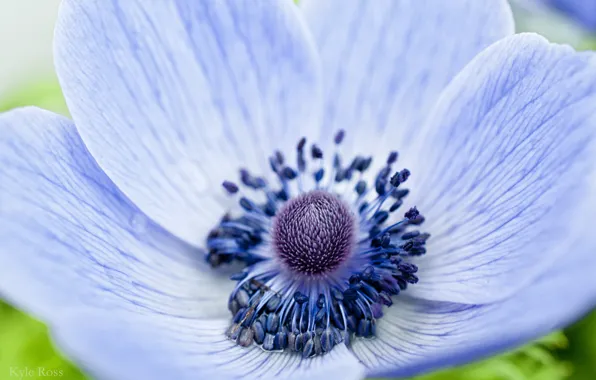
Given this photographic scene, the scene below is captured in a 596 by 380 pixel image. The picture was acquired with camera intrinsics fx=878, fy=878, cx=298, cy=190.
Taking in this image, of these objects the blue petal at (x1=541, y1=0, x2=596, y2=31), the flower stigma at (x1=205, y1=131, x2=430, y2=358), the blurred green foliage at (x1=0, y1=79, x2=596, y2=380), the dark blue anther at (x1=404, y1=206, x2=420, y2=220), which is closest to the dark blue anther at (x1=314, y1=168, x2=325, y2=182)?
the flower stigma at (x1=205, y1=131, x2=430, y2=358)

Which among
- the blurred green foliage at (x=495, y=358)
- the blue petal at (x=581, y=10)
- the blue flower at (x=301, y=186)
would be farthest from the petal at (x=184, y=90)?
the blue petal at (x=581, y=10)

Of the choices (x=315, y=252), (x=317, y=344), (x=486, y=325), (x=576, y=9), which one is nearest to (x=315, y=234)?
(x=315, y=252)

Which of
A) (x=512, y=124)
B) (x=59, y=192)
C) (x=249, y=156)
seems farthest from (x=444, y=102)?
(x=59, y=192)

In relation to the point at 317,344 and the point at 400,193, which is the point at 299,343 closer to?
the point at 317,344

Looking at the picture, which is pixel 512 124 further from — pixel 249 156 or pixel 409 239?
pixel 249 156

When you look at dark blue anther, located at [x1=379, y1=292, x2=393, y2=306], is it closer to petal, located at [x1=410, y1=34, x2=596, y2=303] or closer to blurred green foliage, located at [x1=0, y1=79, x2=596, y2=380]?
petal, located at [x1=410, y1=34, x2=596, y2=303]

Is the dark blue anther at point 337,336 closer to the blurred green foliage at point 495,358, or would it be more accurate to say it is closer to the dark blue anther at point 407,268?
the dark blue anther at point 407,268
